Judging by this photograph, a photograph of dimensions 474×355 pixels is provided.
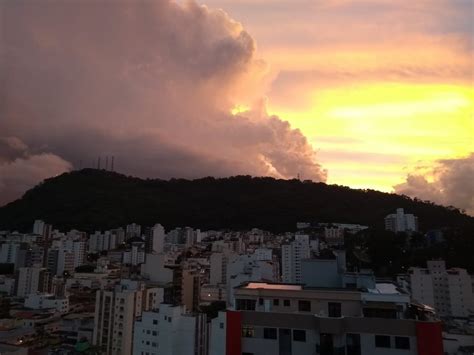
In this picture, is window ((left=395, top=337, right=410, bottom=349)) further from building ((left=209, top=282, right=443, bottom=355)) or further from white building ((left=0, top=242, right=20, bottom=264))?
white building ((left=0, top=242, right=20, bottom=264))

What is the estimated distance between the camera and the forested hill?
3131 centimetres

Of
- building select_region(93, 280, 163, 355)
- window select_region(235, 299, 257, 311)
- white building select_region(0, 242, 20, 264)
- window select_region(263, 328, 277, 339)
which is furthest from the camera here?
white building select_region(0, 242, 20, 264)

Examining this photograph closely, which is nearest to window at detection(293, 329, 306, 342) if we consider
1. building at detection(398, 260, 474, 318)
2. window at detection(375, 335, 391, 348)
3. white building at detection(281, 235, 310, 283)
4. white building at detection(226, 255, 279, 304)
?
window at detection(375, 335, 391, 348)

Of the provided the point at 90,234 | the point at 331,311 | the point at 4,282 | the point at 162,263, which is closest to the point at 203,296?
the point at 162,263

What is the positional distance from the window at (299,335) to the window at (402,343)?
0.61m

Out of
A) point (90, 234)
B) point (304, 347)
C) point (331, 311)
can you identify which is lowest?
point (304, 347)

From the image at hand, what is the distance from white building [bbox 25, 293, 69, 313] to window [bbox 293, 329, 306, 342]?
1213 centimetres

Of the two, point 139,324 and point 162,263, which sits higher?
point 162,263

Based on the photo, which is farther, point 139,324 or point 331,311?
point 139,324

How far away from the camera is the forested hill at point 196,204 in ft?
103

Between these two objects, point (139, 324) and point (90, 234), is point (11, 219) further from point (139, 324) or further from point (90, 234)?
point (139, 324)

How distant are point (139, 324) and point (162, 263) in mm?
7659

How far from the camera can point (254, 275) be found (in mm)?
12430

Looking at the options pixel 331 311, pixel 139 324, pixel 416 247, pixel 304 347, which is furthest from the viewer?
pixel 416 247
